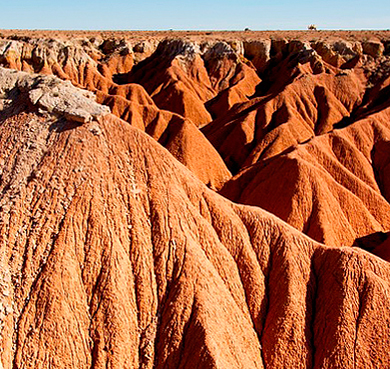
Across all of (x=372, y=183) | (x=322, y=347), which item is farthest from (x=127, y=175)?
(x=372, y=183)

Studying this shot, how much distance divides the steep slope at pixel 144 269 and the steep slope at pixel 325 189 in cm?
1013

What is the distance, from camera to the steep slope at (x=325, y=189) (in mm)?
29125

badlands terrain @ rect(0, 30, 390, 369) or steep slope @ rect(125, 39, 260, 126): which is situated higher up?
steep slope @ rect(125, 39, 260, 126)

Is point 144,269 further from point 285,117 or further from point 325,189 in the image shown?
point 285,117

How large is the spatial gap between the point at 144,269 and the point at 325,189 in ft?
56.4

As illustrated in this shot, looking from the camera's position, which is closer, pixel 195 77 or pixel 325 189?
pixel 325 189

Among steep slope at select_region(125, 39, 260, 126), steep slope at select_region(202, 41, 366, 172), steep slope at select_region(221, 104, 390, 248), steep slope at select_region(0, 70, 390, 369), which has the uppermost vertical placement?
steep slope at select_region(125, 39, 260, 126)

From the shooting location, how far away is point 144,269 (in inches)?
641

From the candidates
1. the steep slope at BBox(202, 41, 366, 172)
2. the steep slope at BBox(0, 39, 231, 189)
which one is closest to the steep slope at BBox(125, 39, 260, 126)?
the steep slope at BBox(0, 39, 231, 189)

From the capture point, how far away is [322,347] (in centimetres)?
1662

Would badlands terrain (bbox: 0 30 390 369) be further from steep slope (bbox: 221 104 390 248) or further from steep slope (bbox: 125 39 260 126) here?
steep slope (bbox: 125 39 260 126)

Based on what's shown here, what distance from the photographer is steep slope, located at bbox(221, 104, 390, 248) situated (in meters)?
29.1

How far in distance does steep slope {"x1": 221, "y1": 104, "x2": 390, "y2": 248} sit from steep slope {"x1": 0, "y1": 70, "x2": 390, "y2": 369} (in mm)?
10133

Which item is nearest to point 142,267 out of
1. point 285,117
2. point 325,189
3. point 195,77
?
point 325,189
